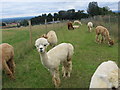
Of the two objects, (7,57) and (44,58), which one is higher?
(44,58)

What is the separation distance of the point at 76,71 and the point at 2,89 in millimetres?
2538

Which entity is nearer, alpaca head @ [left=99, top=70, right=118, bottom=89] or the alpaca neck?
alpaca head @ [left=99, top=70, right=118, bottom=89]

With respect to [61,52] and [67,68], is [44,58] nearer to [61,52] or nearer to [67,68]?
[61,52]

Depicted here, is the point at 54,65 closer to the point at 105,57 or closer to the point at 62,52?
the point at 62,52

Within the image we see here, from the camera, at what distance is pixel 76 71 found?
6.47 meters

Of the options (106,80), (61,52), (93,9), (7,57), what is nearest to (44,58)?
(61,52)

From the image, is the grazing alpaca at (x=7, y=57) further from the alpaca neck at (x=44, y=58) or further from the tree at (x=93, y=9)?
the tree at (x=93, y=9)

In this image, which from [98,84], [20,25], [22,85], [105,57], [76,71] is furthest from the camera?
[20,25]

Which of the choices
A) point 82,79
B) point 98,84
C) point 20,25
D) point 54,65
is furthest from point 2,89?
point 20,25

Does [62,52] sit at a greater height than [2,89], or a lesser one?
greater

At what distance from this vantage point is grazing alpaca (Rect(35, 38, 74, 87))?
4.58m

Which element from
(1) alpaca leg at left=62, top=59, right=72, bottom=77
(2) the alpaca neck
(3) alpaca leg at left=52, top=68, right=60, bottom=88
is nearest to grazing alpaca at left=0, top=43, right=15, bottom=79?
(2) the alpaca neck

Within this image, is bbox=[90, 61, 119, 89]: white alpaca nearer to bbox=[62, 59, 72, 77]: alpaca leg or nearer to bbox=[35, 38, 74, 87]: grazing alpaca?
bbox=[35, 38, 74, 87]: grazing alpaca

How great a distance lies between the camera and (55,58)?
5227 millimetres
